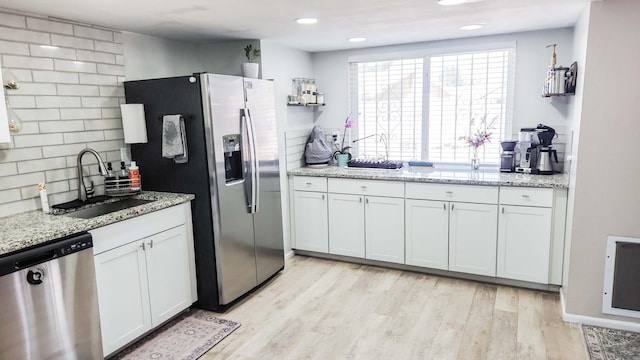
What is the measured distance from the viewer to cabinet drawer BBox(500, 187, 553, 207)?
3.15 metres

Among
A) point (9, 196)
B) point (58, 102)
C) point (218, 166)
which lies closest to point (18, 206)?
point (9, 196)

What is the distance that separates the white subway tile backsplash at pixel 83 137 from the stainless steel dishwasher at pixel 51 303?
942 mm

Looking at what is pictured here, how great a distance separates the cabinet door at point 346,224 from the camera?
3928 millimetres

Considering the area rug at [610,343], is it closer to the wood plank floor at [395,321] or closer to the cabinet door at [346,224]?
the wood plank floor at [395,321]

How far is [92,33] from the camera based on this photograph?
2961mm

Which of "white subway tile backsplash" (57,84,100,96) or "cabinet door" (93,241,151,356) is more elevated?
"white subway tile backsplash" (57,84,100,96)

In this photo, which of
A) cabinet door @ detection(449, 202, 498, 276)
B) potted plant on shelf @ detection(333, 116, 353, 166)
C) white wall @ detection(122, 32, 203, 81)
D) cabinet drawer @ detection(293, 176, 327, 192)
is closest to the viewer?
white wall @ detection(122, 32, 203, 81)

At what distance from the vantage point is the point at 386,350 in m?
2.61

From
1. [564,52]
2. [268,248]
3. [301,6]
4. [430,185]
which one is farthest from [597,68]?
[268,248]

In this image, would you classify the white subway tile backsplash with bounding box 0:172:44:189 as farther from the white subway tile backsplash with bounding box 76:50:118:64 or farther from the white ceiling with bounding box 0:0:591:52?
the white ceiling with bounding box 0:0:591:52

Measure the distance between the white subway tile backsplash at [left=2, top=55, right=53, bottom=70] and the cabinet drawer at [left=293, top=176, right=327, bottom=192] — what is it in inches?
87.7

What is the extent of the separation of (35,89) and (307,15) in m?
1.81

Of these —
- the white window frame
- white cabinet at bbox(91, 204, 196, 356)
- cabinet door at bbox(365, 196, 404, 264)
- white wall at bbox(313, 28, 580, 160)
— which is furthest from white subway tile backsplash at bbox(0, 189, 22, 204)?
white wall at bbox(313, 28, 580, 160)

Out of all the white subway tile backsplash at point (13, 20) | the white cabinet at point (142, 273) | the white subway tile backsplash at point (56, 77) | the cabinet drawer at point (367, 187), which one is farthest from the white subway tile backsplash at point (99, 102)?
the cabinet drawer at point (367, 187)
